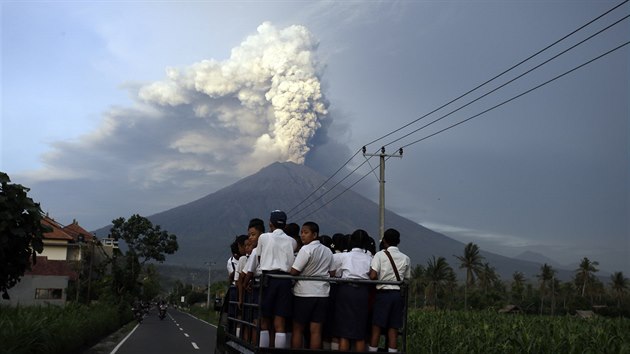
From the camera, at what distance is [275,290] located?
5.67m

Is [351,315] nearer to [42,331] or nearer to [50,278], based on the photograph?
[42,331]

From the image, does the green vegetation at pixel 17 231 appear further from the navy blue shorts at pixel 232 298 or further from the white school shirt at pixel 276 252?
the white school shirt at pixel 276 252

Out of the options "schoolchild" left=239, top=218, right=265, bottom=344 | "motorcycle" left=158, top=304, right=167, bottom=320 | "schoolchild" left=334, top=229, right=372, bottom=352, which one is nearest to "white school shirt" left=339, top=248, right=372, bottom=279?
"schoolchild" left=334, top=229, right=372, bottom=352

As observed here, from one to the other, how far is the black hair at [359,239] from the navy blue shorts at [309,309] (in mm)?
913

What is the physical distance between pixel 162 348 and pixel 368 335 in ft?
42.3

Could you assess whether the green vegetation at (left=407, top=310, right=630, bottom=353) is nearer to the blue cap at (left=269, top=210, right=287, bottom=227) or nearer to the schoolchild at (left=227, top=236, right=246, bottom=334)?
the schoolchild at (left=227, top=236, right=246, bottom=334)

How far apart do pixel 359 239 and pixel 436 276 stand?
92.2 meters

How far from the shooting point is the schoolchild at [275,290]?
5648mm

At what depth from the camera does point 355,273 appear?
6.28m

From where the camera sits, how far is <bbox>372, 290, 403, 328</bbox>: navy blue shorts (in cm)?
605

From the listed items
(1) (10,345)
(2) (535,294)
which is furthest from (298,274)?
(2) (535,294)

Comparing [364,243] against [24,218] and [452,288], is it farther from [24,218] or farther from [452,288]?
[452,288]

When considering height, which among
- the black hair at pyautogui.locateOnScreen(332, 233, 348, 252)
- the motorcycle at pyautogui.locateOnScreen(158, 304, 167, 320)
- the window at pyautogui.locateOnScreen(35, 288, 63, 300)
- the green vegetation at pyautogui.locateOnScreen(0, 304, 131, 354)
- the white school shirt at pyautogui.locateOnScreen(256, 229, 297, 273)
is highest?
the black hair at pyautogui.locateOnScreen(332, 233, 348, 252)

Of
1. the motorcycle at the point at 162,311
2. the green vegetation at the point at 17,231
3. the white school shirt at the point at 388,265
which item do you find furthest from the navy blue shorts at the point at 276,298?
the motorcycle at the point at 162,311
